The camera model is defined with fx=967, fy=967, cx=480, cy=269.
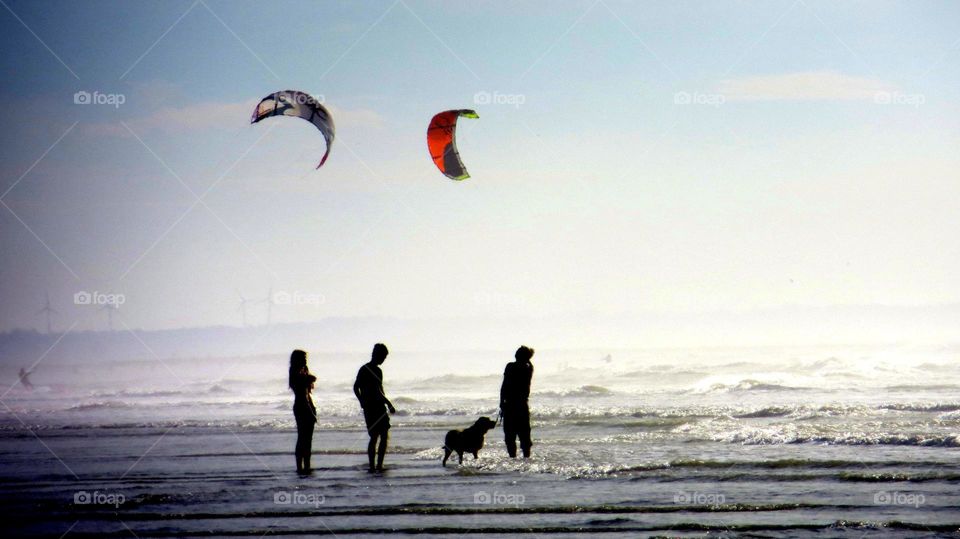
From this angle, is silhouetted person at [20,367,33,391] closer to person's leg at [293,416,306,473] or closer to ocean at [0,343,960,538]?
ocean at [0,343,960,538]

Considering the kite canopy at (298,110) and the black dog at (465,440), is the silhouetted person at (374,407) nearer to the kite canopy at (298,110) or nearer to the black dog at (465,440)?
the black dog at (465,440)

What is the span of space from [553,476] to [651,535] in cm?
353

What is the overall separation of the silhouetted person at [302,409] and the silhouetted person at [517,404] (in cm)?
259

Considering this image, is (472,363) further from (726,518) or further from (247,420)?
(726,518)

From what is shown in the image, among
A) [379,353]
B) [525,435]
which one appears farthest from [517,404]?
[379,353]

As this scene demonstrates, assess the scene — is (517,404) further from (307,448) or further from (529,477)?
(307,448)

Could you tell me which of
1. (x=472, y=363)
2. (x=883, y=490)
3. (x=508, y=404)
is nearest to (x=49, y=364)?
(x=472, y=363)

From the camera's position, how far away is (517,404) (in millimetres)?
13070

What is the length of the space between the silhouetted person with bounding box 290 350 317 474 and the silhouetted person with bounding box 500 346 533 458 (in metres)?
2.59

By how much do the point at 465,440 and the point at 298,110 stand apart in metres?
9.10

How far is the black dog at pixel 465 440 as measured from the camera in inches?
479

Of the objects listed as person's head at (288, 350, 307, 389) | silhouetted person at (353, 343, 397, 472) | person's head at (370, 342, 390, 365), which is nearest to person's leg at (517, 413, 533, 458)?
silhouetted person at (353, 343, 397, 472)

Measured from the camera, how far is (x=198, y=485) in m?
10.7

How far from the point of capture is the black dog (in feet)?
39.9
